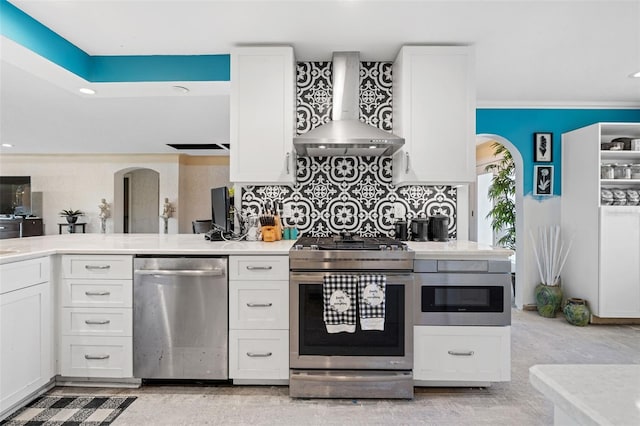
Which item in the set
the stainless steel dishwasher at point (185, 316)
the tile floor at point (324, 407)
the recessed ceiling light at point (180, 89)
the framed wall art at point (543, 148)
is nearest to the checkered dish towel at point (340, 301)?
the tile floor at point (324, 407)

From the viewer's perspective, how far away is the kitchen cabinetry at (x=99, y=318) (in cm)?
230

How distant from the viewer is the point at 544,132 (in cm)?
424

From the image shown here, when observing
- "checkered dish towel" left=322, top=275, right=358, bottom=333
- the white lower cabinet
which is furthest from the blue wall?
"checkered dish towel" left=322, top=275, right=358, bottom=333

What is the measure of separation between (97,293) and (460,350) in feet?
7.81

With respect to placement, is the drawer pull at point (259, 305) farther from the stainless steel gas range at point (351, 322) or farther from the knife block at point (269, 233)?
the knife block at point (269, 233)

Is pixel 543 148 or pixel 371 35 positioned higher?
pixel 371 35

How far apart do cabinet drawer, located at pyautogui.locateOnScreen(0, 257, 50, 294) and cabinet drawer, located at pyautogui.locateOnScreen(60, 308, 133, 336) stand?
0.29 meters

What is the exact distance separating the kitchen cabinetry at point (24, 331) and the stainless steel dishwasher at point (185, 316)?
1.84ft

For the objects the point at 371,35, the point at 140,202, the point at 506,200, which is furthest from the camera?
the point at 140,202

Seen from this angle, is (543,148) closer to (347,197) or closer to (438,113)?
(438,113)

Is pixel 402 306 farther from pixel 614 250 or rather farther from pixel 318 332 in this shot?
pixel 614 250

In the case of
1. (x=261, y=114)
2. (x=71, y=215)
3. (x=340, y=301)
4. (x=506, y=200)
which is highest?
(x=261, y=114)

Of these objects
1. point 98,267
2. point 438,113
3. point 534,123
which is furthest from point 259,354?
point 534,123

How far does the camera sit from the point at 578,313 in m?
3.67
